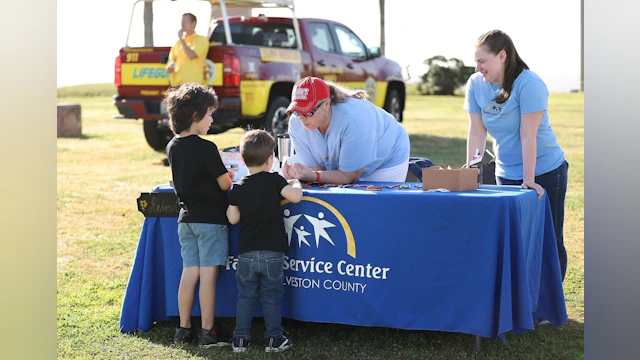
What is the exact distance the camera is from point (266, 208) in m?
4.18

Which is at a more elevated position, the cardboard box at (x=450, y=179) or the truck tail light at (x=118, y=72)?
the truck tail light at (x=118, y=72)

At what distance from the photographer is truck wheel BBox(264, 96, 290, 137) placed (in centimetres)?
1216

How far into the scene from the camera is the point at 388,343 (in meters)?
4.41

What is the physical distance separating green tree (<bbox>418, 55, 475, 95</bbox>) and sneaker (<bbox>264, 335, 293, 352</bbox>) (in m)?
29.0

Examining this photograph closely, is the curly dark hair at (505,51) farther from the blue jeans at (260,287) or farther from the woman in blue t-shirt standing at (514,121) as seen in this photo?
the blue jeans at (260,287)

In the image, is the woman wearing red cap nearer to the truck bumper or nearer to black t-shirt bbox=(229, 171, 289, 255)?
black t-shirt bbox=(229, 171, 289, 255)

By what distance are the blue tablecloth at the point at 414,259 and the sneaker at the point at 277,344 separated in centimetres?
16

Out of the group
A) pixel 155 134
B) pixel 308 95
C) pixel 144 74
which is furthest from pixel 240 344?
pixel 155 134

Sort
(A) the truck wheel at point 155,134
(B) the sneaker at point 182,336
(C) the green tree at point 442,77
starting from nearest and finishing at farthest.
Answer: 1. (B) the sneaker at point 182,336
2. (A) the truck wheel at point 155,134
3. (C) the green tree at point 442,77

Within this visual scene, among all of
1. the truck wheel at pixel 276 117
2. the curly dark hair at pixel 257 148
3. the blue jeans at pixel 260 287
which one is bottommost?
the blue jeans at pixel 260 287

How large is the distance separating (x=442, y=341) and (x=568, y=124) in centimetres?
1792

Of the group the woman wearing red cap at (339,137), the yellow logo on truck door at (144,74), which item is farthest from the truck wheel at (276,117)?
the woman wearing red cap at (339,137)

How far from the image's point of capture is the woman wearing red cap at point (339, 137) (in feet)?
14.6
